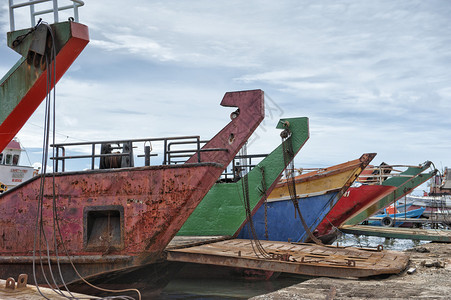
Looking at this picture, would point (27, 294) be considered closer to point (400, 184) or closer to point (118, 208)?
point (118, 208)

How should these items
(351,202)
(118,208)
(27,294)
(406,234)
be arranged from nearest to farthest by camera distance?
(27,294), (118,208), (406,234), (351,202)

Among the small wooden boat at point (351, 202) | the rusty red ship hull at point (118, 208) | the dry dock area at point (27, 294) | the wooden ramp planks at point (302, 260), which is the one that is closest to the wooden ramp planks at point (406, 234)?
the small wooden boat at point (351, 202)

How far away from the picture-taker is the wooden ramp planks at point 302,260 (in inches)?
315

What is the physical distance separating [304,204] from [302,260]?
5.56 meters

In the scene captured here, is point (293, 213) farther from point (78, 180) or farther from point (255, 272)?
point (78, 180)

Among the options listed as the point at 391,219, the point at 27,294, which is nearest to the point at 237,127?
the point at 27,294

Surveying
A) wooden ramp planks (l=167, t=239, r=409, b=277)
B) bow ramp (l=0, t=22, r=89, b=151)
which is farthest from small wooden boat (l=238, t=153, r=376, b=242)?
bow ramp (l=0, t=22, r=89, b=151)

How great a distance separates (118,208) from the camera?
27.3 ft

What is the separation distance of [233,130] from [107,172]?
244 centimetres

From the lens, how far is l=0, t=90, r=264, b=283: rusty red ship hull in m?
8.15

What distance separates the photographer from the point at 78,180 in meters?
8.56

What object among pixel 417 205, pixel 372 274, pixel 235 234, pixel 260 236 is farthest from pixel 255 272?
pixel 417 205

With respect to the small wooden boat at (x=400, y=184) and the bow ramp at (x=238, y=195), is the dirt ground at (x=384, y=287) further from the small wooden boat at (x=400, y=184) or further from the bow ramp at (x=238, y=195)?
the small wooden boat at (x=400, y=184)

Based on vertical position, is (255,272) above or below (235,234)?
below
